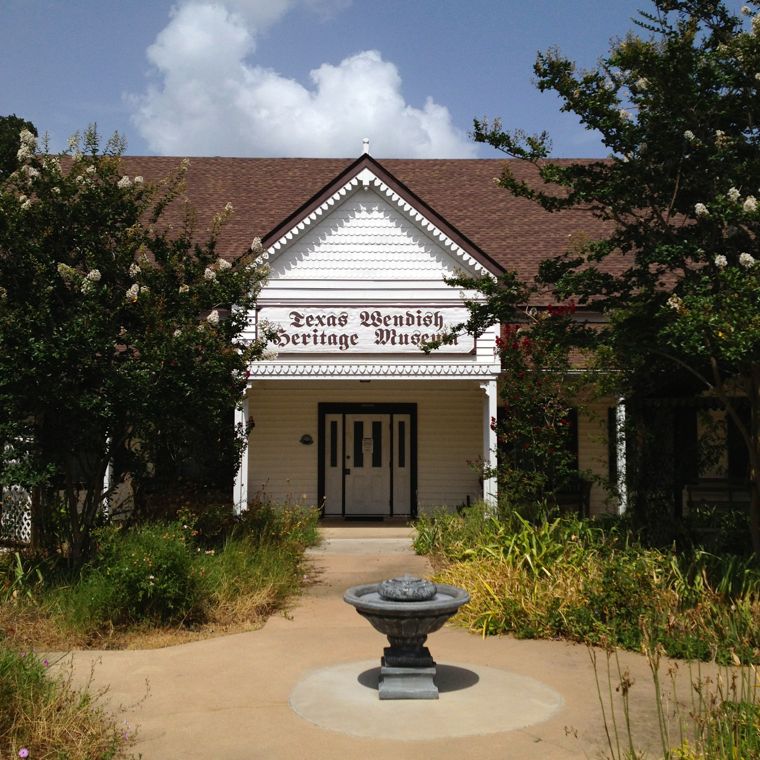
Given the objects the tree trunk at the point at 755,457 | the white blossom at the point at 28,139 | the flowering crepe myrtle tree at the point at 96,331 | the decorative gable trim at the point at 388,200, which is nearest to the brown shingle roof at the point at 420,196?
the decorative gable trim at the point at 388,200

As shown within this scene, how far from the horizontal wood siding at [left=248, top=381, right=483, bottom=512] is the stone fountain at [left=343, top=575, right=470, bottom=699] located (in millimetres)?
11450

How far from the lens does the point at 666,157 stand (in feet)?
28.6

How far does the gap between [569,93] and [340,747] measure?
268 inches

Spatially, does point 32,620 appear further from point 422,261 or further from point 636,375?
point 422,261

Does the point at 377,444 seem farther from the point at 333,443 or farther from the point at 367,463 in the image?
the point at 333,443

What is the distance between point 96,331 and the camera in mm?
8789

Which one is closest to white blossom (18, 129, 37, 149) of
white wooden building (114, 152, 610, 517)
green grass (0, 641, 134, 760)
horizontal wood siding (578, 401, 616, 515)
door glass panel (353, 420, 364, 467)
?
white wooden building (114, 152, 610, 517)

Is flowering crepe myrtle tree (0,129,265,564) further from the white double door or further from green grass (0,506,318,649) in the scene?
the white double door

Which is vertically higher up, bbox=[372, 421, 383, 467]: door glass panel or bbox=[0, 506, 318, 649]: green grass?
bbox=[372, 421, 383, 467]: door glass panel

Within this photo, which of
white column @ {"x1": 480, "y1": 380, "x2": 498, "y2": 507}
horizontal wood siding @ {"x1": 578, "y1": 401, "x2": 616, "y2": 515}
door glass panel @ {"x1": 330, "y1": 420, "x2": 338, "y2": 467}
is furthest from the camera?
door glass panel @ {"x1": 330, "y1": 420, "x2": 338, "y2": 467}

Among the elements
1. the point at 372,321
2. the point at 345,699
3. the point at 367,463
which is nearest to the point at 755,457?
the point at 345,699

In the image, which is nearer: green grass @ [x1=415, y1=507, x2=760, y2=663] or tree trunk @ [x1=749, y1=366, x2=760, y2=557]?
green grass @ [x1=415, y1=507, x2=760, y2=663]

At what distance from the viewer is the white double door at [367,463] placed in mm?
18234

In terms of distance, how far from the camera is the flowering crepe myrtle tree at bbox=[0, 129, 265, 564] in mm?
8797
